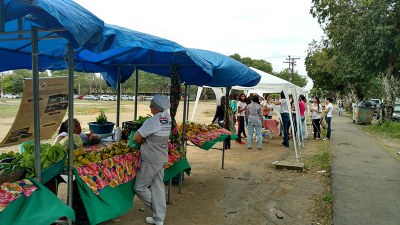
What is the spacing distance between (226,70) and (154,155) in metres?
2.57

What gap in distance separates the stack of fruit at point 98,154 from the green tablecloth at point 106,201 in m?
0.26

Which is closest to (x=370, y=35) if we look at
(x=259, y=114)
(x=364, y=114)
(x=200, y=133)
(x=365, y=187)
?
(x=364, y=114)

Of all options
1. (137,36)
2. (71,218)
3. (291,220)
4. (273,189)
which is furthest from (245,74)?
(71,218)

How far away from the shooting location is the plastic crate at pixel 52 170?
337 cm

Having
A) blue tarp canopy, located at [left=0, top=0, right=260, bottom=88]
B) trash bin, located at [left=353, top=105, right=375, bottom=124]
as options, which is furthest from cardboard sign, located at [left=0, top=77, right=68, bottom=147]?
trash bin, located at [left=353, top=105, right=375, bottom=124]

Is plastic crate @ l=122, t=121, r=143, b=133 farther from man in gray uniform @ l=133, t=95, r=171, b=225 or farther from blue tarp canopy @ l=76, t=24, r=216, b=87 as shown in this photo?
man in gray uniform @ l=133, t=95, r=171, b=225

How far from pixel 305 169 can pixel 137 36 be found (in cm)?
622

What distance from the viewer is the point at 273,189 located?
685 cm

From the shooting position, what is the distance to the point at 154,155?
4.47 meters

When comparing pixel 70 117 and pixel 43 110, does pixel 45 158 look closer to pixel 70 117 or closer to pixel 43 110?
pixel 70 117

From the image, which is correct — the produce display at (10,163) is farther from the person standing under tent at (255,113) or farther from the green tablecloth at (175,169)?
the person standing under tent at (255,113)

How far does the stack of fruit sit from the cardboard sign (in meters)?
0.98

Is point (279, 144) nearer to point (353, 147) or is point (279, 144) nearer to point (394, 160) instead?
point (353, 147)

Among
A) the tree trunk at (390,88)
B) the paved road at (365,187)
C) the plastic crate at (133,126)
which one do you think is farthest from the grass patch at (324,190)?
the tree trunk at (390,88)
